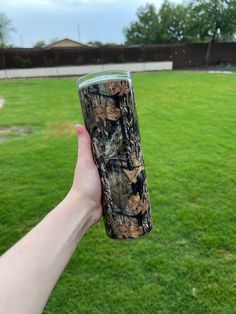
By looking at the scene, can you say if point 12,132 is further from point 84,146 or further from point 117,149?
point 117,149

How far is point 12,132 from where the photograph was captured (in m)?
6.00

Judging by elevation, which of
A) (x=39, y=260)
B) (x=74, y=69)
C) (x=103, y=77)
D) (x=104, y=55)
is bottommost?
(x=74, y=69)

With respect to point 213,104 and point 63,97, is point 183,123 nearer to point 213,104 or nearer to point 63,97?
point 213,104

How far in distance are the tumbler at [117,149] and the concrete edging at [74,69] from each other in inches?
619

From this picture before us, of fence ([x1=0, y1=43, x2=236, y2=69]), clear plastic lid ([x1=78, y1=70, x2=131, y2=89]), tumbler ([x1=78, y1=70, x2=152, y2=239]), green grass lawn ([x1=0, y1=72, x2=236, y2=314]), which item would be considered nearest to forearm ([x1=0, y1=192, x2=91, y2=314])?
tumbler ([x1=78, y1=70, x2=152, y2=239])

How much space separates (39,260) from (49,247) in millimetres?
56

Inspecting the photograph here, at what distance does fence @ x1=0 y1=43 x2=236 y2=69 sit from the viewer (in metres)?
17.7

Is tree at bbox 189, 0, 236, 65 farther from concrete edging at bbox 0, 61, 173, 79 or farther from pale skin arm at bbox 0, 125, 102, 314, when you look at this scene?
pale skin arm at bbox 0, 125, 102, 314

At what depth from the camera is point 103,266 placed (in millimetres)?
2316

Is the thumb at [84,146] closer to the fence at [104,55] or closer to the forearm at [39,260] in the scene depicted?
the forearm at [39,260]

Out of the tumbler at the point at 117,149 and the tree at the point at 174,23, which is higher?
the tumbler at the point at 117,149

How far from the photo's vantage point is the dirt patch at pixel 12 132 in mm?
5699

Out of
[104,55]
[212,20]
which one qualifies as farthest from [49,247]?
[212,20]

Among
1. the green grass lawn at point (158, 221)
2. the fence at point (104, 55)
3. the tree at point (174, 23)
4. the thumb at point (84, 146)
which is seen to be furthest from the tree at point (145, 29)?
the thumb at point (84, 146)
